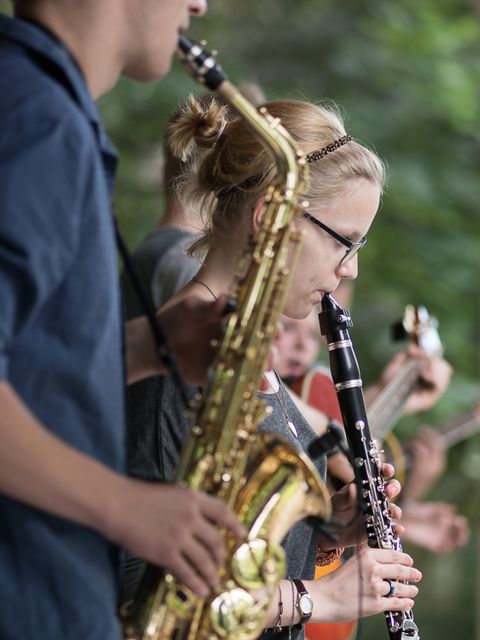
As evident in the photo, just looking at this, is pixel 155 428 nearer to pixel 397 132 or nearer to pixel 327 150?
pixel 327 150

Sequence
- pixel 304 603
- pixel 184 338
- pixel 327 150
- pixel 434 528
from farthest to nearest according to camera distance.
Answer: pixel 434 528, pixel 327 150, pixel 304 603, pixel 184 338

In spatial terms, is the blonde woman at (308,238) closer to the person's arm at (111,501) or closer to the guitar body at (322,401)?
the person's arm at (111,501)

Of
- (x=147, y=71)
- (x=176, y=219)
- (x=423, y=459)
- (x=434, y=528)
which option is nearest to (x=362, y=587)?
(x=147, y=71)

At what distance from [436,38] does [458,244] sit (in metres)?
1.33

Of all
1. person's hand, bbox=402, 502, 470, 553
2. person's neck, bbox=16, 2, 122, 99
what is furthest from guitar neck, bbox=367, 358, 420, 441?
person's neck, bbox=16, 2, 122, 99

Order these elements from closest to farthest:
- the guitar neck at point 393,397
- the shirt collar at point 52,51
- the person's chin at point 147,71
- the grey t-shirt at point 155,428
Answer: the shirt collar at point 52,51
the person's chin at point 147,71
the grey t-shirt at point 155,428
the guitar neck at point 393,397

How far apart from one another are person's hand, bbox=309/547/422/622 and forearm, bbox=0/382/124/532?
0.96 meters

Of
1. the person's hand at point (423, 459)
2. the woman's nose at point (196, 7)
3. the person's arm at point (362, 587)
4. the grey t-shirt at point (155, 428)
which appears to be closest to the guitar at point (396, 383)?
the person's hand at point (423, 459)

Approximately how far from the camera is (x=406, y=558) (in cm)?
234

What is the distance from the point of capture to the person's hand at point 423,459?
5.28 meters

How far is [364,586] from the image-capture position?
7.45 ft

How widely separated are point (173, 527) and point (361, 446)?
104 cm

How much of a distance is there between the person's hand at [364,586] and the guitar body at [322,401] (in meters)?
1.11

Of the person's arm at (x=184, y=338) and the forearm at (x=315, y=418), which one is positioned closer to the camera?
the person's arm at (x=184, y=338)
